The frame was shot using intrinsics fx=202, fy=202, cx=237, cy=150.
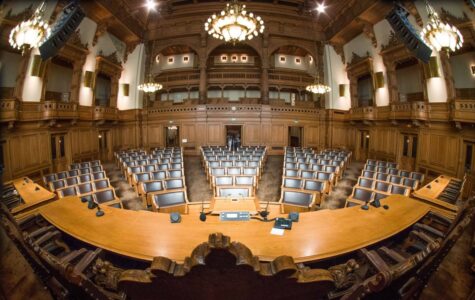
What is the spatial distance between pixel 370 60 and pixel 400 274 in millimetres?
14751

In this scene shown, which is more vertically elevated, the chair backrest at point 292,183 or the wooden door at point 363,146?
the wooden door at point 363,146

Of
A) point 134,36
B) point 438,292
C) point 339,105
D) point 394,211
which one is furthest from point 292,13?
point 438,292

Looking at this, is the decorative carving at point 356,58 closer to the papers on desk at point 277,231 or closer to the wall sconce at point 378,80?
the wall sconce at point 378,80

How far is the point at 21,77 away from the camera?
842 cm

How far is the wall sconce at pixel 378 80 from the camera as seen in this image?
476 inches

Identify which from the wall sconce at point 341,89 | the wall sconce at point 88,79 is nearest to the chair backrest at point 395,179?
the wall sconce at point 341,89

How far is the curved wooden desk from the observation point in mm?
2170

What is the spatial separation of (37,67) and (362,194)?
13572mm

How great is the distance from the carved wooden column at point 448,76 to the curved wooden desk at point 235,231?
350 inches

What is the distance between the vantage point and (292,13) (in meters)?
14.4

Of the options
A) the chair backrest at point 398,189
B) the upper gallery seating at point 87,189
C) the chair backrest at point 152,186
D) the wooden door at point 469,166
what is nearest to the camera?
the upper gallery seating at point 87,189

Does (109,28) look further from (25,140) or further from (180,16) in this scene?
(25,140)

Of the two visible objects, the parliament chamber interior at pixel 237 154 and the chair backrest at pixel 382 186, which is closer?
the parliament chamber interior at pixel 237 154

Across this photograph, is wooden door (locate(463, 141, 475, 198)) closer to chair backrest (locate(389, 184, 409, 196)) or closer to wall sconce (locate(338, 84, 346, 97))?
chair backrest (locate(389, 184, 409, 196))
